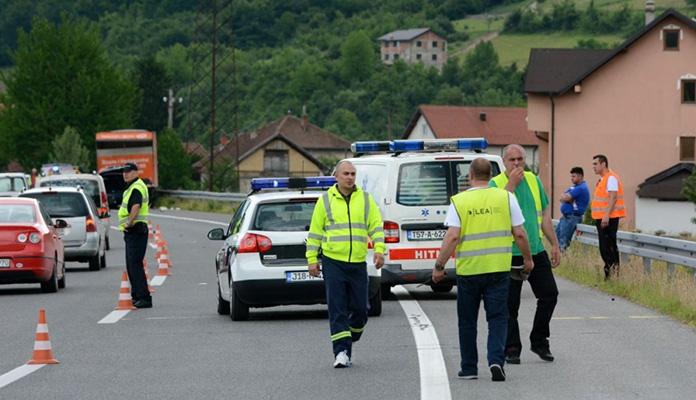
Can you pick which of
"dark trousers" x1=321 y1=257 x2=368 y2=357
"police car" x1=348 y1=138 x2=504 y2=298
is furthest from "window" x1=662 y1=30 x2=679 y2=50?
"dark trousers" x1=321 y1=257 x2=368 y2=357

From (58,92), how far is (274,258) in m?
83.0

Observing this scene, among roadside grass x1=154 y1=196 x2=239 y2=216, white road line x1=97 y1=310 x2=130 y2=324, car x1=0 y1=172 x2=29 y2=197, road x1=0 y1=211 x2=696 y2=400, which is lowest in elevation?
white road line x1=97 y1=310 x2=130 y2=324

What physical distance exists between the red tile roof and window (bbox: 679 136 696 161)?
157 feet

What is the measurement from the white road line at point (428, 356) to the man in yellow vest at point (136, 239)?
3218mm

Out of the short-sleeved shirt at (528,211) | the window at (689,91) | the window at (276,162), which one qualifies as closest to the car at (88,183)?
the short-sleeved shirt at (528,211)

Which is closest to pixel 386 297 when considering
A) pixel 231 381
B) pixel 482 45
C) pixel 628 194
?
pixel 231 381

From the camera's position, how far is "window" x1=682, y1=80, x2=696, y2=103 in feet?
249

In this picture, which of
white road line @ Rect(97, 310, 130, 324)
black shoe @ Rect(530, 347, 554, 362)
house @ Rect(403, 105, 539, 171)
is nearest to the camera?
black shoe @ Rect(530, 347, 554, 362)

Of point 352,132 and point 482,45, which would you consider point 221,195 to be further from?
point 482,45

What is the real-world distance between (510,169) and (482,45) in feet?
589

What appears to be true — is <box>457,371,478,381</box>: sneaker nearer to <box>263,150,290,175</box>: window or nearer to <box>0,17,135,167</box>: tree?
<box>0,17,135,167</box>: tree

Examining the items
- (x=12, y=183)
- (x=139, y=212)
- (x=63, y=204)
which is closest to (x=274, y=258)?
(x=139, y=212)

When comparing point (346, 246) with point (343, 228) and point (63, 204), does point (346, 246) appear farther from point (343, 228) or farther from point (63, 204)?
point (63, 204)

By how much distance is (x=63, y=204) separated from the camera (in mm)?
30469
